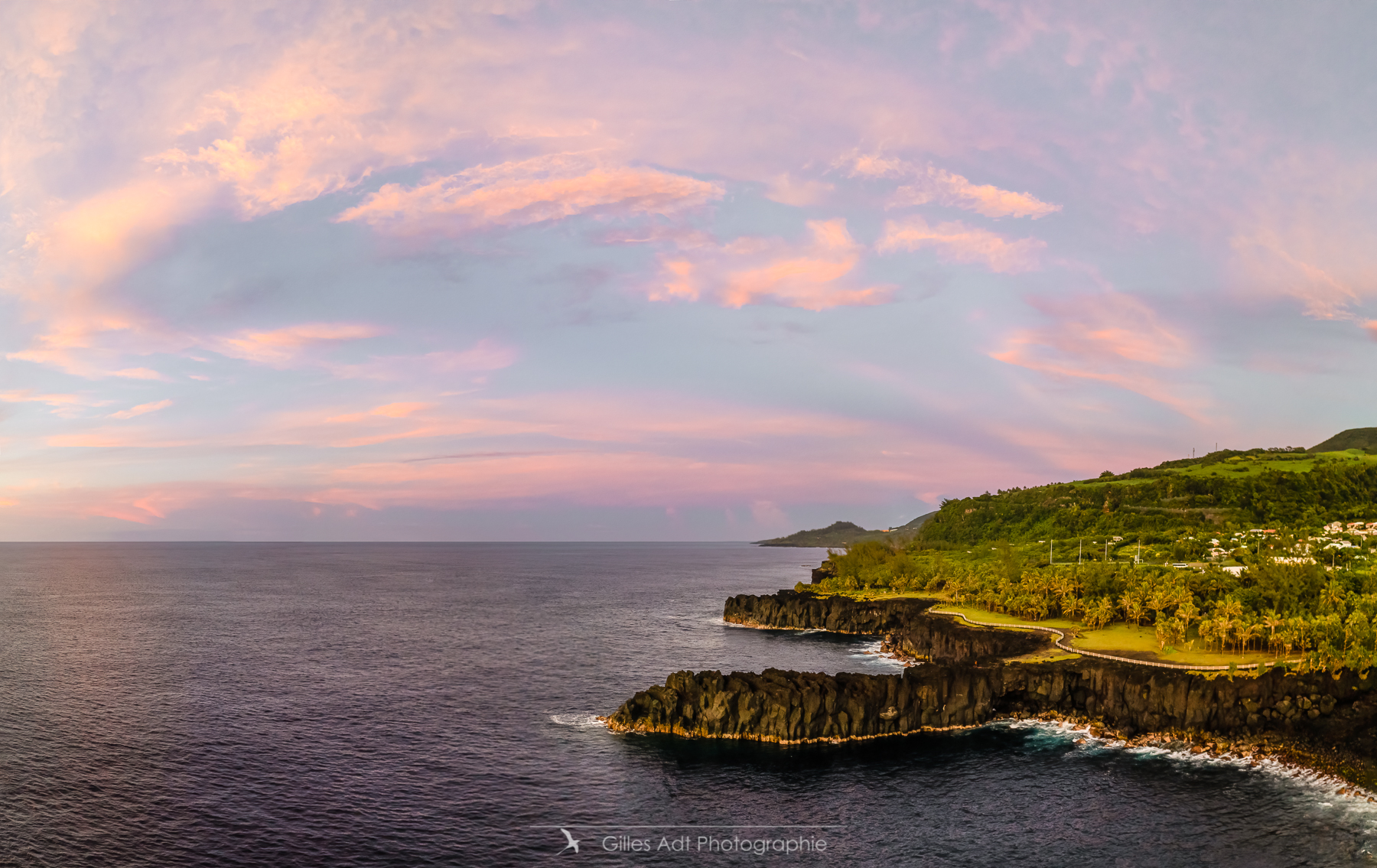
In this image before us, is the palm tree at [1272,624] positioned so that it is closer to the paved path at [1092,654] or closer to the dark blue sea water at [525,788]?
the paved path at [1092,654]

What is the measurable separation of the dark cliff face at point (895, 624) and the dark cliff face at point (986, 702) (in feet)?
51.9

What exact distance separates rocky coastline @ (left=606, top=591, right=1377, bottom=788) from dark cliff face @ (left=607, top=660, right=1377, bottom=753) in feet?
0.28

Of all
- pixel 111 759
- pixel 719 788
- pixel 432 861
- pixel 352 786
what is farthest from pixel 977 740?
pixel 111 759

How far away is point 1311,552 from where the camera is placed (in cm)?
12175

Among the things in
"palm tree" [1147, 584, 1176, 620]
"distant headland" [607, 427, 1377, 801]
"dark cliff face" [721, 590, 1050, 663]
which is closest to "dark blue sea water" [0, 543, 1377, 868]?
"distant headland" [607, 427, 1377, 801]

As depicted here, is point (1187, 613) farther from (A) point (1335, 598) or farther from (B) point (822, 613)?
(B) point (822, 613)

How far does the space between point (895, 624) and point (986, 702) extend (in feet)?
211

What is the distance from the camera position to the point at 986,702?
75.9 metres

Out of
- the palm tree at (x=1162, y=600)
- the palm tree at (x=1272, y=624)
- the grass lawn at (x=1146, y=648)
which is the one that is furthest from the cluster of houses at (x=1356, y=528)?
the palm tree at (x=1272, y=624)

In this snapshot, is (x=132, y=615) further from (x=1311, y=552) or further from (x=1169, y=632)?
(x=1311, y=552)

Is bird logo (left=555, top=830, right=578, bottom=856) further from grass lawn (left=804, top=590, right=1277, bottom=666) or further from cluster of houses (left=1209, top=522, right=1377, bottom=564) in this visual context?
cluster of houses (left=1209, top=522, right=1377, bottom=564)

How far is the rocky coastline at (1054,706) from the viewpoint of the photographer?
2581 inches

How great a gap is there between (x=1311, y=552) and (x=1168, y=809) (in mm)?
90648

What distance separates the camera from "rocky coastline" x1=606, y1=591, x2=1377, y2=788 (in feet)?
215
